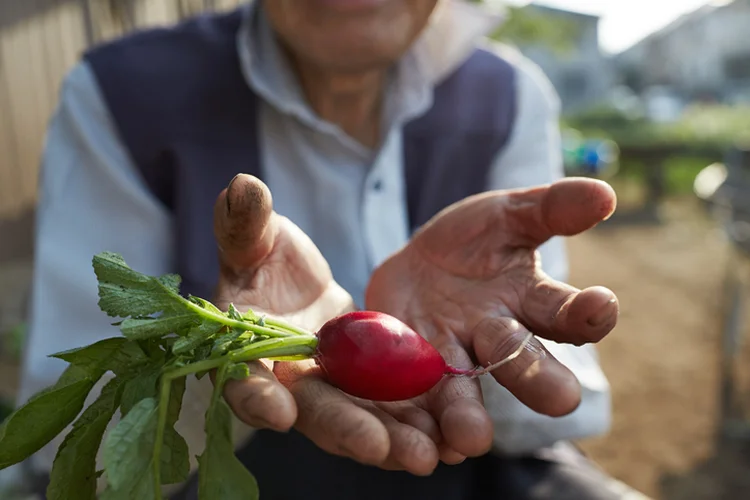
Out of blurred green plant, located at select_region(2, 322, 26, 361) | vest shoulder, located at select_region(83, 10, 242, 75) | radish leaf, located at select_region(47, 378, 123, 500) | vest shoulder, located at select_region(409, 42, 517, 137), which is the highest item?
vest shoulder, located at select_region(83, 10, 242, 75)

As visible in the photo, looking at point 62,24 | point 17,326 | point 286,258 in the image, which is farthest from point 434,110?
point 17,326

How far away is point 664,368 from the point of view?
4.01 meters

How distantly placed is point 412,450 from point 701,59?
38931mm

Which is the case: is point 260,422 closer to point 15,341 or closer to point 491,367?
point 491,367

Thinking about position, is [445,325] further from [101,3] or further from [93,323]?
[101,3]

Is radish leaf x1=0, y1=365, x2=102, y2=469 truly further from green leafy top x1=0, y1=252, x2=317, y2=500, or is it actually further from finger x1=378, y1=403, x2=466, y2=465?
finger x1=378, y1=403, x2=466, y2=465

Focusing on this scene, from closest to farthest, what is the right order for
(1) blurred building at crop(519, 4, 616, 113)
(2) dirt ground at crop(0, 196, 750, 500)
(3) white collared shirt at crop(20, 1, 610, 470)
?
(3) white collared shirt at crop(20, 1, 610, 470) → (2) dirt ground at crop(0, 196, 750, 500) → (1) blurred building at crop(519, 4, 616, 113)

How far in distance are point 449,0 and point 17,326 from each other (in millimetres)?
2910

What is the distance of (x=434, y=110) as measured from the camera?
6.48 feet

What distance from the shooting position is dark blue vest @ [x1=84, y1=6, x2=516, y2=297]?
1729mm

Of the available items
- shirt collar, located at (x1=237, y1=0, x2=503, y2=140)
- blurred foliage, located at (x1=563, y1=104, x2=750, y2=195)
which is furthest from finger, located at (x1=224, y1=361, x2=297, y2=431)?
blurred foliage, located at (x1=563, y1=104, x2=750, y2=195)

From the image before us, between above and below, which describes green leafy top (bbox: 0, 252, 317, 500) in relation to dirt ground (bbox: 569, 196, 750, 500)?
above

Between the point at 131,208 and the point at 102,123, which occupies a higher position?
the point at 102,123

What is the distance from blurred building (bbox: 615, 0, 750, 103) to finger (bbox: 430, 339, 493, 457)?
33.7 metres
